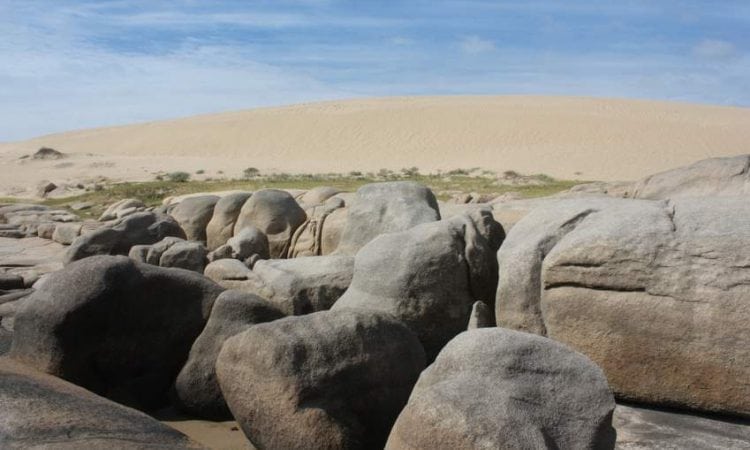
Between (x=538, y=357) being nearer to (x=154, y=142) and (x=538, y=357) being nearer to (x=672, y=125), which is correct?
(x=672, y=125)

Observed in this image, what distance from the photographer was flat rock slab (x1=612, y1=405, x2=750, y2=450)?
631 centimetres

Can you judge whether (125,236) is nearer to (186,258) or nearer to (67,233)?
(186,258)

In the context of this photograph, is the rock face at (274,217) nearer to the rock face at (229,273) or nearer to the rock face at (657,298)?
the rock face at (229,273)

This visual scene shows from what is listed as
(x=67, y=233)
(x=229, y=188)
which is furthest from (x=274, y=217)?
(x=229, y=188)

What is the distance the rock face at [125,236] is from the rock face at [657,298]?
784 centimetres

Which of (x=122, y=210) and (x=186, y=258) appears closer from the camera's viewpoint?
(x=186, y=258)

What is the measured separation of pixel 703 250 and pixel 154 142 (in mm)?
54498

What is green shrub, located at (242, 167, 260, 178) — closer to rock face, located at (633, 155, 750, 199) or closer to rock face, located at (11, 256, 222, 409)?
rock face, located at (633, 155, 750, 199)

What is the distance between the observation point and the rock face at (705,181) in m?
9.45

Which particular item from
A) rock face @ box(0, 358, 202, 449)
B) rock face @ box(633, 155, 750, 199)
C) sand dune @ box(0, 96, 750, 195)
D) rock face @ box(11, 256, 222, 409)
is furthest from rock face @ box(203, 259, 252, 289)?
sand dune @ box(0, 96, 750, 195)

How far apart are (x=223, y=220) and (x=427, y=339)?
24.1ft

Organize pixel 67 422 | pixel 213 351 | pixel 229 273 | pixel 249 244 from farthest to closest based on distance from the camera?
1. pixel 249 244
2. pixel 229 273
3. pixel 213 351
4. pixel 67 422

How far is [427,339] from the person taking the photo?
845cm

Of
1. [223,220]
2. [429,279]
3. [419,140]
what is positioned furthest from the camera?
[419,140]
